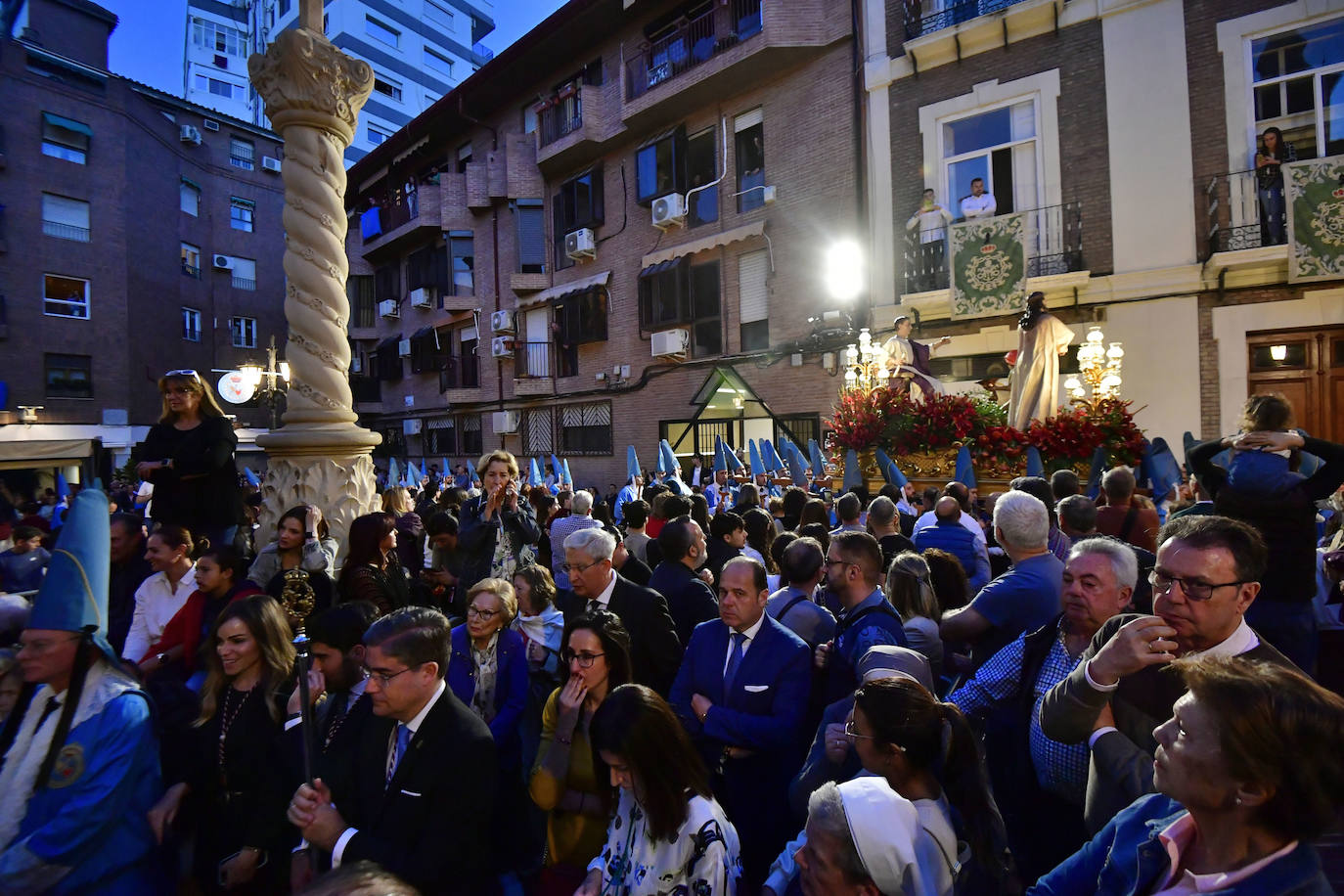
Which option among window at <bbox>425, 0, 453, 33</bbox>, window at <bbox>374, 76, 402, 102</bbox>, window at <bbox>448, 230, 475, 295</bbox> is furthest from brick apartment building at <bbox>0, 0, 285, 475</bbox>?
window at <bbox>425, 0, 453, 33</bbox>

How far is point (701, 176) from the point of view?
58.7 feet

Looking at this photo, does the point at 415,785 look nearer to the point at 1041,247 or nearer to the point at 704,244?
the point at 1041,247

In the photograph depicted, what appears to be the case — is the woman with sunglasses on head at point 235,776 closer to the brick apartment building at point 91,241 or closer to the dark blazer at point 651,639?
the dark blazer at point 651,639

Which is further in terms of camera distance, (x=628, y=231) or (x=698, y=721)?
(x=628, y=231)

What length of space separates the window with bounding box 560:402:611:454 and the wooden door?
1397 cm

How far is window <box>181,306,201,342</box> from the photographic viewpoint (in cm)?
2952

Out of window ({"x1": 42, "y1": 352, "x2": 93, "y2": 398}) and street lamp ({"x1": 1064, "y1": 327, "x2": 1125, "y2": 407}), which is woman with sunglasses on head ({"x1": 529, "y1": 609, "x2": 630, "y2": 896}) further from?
window ({"x1": 42, "y1": 352, "x2": 93, "y2": 398})

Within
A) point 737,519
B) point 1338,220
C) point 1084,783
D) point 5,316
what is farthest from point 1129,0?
point 5,316

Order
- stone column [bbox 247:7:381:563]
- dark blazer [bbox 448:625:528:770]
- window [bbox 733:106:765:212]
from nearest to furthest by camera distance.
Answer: dark blazer [bbox 448:625:528:770] → stone column [bbox 247:7:381:563] → window [bbox 733:106:765:212]

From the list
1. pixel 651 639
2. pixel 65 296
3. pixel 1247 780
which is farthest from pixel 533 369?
pixel 1247 780

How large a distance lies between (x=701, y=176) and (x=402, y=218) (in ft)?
46.5

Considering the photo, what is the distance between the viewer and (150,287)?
2739 centimetres

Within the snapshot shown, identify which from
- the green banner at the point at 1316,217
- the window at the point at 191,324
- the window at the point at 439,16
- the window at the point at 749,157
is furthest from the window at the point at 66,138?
the green banner at the point at 1316,217

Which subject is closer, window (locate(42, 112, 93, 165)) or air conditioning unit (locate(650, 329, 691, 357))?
air conditioning unit (locate(650, 329, 691, 357))
